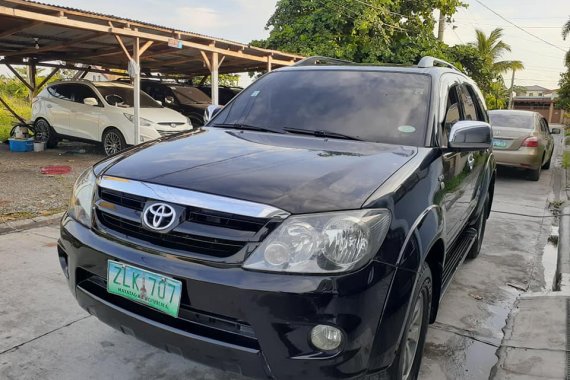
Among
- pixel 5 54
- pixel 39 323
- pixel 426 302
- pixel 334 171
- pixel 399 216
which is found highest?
pixel 5 54

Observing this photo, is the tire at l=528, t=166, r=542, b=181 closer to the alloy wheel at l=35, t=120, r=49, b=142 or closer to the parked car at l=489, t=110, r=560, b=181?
the parked car at l=489, t=110, r=560, b=181

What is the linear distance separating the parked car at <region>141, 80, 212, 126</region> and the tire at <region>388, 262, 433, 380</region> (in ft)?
37.0

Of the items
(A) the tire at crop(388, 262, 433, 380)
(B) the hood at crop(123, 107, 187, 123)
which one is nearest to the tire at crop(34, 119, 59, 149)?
(B) the hood at crop(123, 107, 187, 123)

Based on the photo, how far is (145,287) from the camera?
1933 millimetres

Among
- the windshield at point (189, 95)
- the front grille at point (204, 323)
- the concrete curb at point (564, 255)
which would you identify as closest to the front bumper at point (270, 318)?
the front grille at point (204, 323)

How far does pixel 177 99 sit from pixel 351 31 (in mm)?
7231

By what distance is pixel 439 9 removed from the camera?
20000mm

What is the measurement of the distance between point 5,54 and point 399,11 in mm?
14277

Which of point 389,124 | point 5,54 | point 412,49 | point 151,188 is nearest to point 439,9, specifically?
point 412,49

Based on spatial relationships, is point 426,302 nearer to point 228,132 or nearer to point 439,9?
point 228,132

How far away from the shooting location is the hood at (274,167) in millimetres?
1871

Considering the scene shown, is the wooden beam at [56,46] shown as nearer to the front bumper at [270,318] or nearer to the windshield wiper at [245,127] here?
the windshield wiper at [245,127]

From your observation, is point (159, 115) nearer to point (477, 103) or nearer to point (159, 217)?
point (477, 103)

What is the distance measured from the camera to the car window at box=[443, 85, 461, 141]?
2.95 metres
